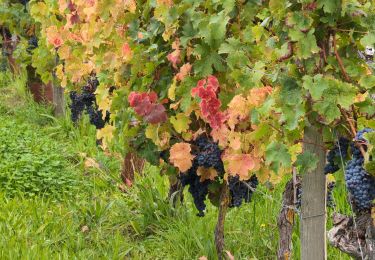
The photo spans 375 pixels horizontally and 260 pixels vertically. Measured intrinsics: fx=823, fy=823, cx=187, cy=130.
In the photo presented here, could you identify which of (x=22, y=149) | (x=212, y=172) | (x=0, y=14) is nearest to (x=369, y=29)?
(x=212, y=172)

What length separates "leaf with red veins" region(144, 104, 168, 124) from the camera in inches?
141

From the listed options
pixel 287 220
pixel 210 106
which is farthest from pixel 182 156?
pixel 287 220

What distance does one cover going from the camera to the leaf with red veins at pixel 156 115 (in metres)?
3.59

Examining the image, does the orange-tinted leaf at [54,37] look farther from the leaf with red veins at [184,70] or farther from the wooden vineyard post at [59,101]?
the wooden vineyard post at [59,101]

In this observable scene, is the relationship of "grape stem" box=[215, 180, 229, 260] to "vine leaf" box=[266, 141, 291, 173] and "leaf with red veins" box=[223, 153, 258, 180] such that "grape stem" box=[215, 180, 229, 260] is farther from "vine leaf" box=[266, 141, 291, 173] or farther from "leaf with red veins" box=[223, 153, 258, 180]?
"vine leaf" box=[266, 141, 291, 173]

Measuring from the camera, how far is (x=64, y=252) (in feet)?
14.6

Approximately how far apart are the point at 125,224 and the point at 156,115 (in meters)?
1.59

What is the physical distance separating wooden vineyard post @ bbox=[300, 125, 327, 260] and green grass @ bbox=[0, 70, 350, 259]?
933 mm

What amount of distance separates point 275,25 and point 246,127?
932mm

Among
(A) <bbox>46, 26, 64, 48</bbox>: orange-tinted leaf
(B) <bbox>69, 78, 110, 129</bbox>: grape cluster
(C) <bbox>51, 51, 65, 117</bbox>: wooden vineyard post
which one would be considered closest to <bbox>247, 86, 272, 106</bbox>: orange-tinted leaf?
(A) <bbox>46, 26, 64, 48</bbox>: orange-tinted leaf

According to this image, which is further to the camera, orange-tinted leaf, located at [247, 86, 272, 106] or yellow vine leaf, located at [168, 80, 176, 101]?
yellow vine leaf, located at [168, 80, 176, 101]

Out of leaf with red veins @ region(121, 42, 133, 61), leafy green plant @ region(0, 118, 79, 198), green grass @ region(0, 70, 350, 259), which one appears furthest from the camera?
leafy green plant @ region(0, 118, 79, 198)

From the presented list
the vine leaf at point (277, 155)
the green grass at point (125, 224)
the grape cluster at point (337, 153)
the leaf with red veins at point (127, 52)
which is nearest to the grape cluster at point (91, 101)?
the green grass at point (125, 224)

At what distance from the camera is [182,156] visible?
11.8ft
